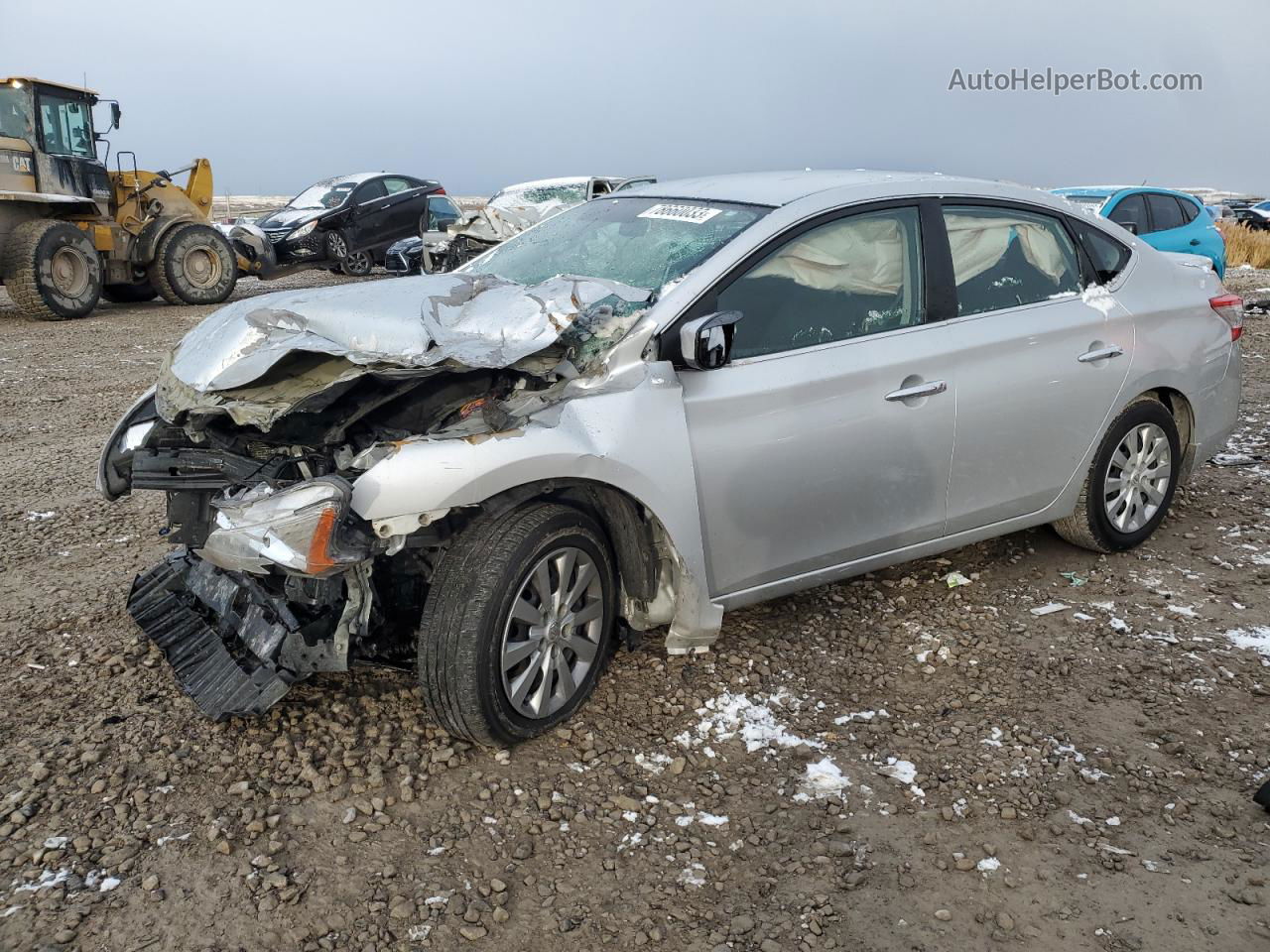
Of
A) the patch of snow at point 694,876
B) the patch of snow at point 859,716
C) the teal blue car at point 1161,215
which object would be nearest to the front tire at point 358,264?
the teal blue car at point 1161,215

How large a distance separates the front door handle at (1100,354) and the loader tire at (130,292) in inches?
554

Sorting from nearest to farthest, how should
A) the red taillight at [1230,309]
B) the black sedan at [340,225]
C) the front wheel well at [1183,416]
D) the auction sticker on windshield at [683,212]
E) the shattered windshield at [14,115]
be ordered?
the auction sticker on windshield at [683,212]
the front wheel well at [1183,416]
the red taillight at [1230,309]
the shattered windshield at [14,115]
the black sedan at [340,225]

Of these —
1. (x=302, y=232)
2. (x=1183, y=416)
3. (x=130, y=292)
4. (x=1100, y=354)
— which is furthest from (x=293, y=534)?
(x=302, y=232)

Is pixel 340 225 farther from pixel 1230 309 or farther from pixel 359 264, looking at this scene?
pixel 1230 309

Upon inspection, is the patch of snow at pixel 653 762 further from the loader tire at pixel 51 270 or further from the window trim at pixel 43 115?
the window trim at pixel 43 115

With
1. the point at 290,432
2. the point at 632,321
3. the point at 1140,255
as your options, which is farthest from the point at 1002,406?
the point at 290,432

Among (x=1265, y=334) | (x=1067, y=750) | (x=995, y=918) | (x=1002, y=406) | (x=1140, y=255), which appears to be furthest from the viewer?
(x=1265, y=334)

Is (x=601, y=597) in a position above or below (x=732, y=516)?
below

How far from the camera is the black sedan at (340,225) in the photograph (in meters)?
16.1

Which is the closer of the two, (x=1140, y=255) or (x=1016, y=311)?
(x=1016, y=311)

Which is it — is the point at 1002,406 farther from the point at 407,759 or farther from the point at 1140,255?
the point at 407,759

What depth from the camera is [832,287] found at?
140 inches

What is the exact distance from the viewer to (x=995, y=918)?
245cm

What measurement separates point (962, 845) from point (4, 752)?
9.09 feet
